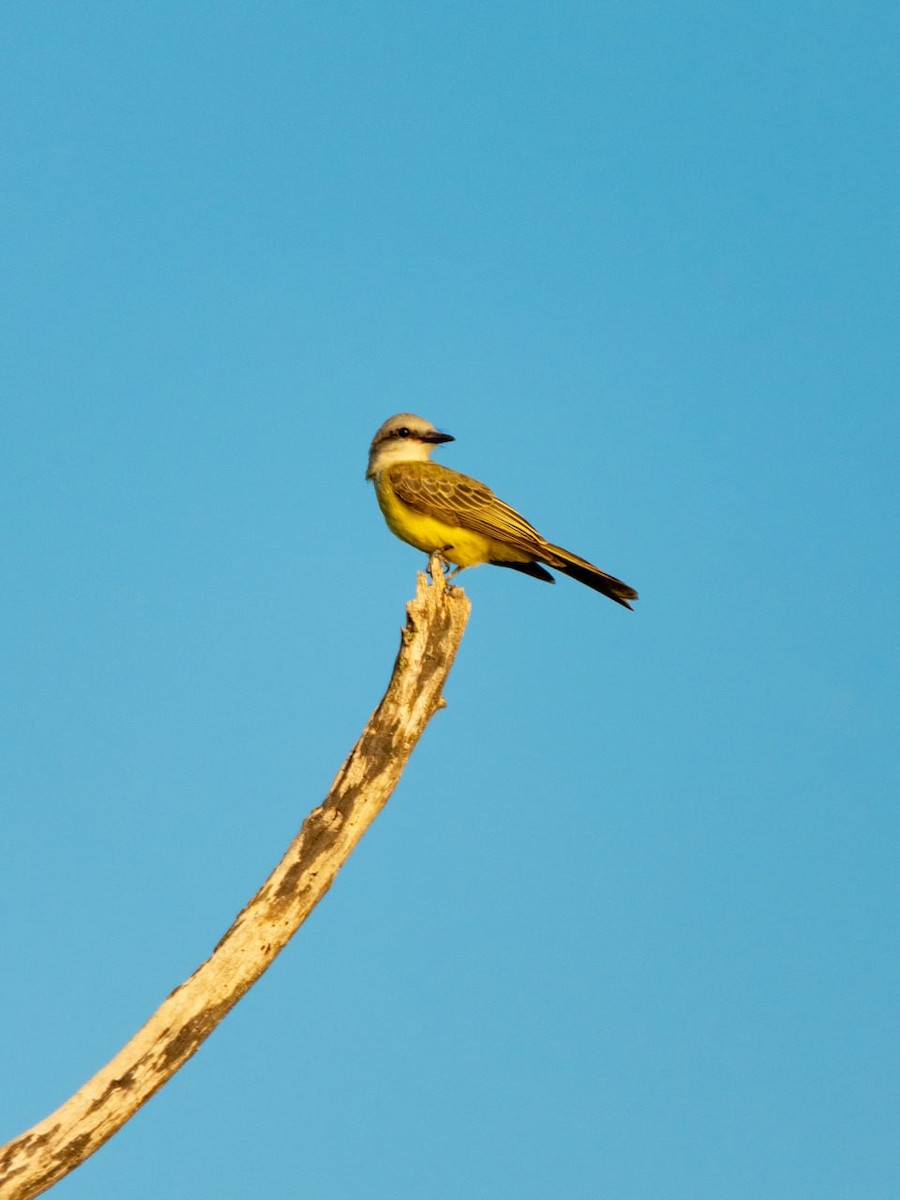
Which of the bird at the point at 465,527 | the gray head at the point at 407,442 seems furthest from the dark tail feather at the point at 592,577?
the gray head at the point at 407,442

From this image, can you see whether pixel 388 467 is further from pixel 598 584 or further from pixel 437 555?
pixel 598 584

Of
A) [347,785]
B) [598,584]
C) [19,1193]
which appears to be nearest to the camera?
[19,1193]

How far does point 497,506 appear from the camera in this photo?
1287 centimetres

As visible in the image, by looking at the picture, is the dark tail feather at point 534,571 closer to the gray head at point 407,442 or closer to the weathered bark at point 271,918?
the gray head at point 407,442

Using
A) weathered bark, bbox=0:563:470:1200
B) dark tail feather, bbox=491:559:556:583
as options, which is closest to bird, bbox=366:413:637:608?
dark tail feather, bbox=491:559:556:583

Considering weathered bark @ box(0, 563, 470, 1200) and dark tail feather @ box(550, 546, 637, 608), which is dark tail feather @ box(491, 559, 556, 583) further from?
weathered bark @ box(0, 563, 470, 1200)

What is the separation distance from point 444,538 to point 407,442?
1347 millimetres

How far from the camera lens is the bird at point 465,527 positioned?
1259cm

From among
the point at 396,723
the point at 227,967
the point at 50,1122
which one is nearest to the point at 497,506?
the point at 396,723

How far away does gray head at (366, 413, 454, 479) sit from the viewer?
1365cm

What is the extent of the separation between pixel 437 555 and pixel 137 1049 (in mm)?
5658

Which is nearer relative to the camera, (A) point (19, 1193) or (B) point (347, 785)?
(A) point (19, 1193)

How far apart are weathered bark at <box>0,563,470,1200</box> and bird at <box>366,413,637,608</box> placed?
2273mm

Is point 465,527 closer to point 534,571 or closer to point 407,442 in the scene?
point 534,571
